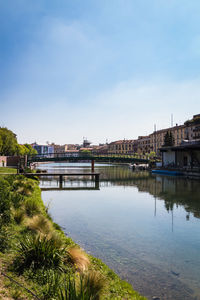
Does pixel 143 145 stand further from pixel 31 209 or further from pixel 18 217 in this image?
pixel 18 217

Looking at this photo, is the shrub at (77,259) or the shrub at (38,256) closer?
the shrub at (38,256)

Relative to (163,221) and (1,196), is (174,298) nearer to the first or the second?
(1,196)

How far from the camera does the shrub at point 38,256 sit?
5449 mm

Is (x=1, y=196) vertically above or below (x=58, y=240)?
above

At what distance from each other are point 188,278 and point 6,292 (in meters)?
5.26

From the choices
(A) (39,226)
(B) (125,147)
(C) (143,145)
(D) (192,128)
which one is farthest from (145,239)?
(B) (125,147)

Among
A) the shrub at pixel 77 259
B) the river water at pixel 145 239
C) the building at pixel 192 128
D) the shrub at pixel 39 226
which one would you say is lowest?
the river water at pixel 145 239

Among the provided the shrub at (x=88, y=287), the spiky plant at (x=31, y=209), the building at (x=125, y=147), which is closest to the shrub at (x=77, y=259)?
the shrub at (x=88, y=287)

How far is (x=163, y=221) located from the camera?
1360cm

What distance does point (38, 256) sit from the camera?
18.5 ft

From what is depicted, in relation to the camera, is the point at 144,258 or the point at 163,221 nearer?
the point at 144,258

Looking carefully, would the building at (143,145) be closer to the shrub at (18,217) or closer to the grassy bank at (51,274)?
the shrub at (18,217)

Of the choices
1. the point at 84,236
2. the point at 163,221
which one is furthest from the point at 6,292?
the point at 163,221

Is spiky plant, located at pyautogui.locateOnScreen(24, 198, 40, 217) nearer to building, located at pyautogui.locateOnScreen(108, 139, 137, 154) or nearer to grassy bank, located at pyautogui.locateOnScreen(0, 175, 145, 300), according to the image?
grassy bank, located at pyautogui.locateOnScreen(0, 175, 145, 300)
